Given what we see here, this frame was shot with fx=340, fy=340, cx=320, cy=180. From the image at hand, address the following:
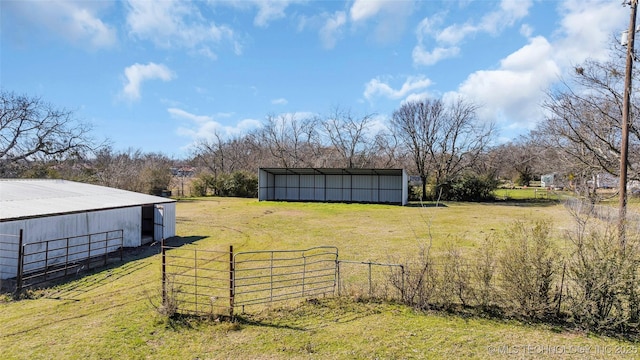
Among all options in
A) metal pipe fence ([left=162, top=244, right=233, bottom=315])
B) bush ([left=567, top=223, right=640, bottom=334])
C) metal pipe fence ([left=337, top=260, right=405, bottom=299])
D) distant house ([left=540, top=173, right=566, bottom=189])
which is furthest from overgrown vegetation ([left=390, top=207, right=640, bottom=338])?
distant house ([left=540, top=173, right=566, bottom=189])

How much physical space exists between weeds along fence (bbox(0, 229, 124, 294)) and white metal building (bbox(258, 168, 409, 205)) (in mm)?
19248

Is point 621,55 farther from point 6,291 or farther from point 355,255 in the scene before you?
point 6,291

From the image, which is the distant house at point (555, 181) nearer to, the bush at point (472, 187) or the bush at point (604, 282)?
the bush at point (472, 187)

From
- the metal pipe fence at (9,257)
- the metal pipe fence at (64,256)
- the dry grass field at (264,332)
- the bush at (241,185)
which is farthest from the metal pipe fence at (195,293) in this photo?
the bush at (241,185)

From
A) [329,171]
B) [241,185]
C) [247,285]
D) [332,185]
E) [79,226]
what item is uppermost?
[329,171]

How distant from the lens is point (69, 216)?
438 inches

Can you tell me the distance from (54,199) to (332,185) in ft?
75.3

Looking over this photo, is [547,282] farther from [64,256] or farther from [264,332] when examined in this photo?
[64,256]

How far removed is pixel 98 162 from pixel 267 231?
23731 mm

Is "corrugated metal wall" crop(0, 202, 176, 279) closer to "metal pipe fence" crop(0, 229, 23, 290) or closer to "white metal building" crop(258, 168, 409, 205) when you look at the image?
"metal pipe fence" crop(0, 229, 23, 290)

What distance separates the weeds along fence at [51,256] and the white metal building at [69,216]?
3 cm

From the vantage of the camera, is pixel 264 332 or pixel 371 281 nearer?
pixel 264 332

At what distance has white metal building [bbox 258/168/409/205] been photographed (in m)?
31.2

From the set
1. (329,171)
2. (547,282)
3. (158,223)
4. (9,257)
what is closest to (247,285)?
(547,282)
